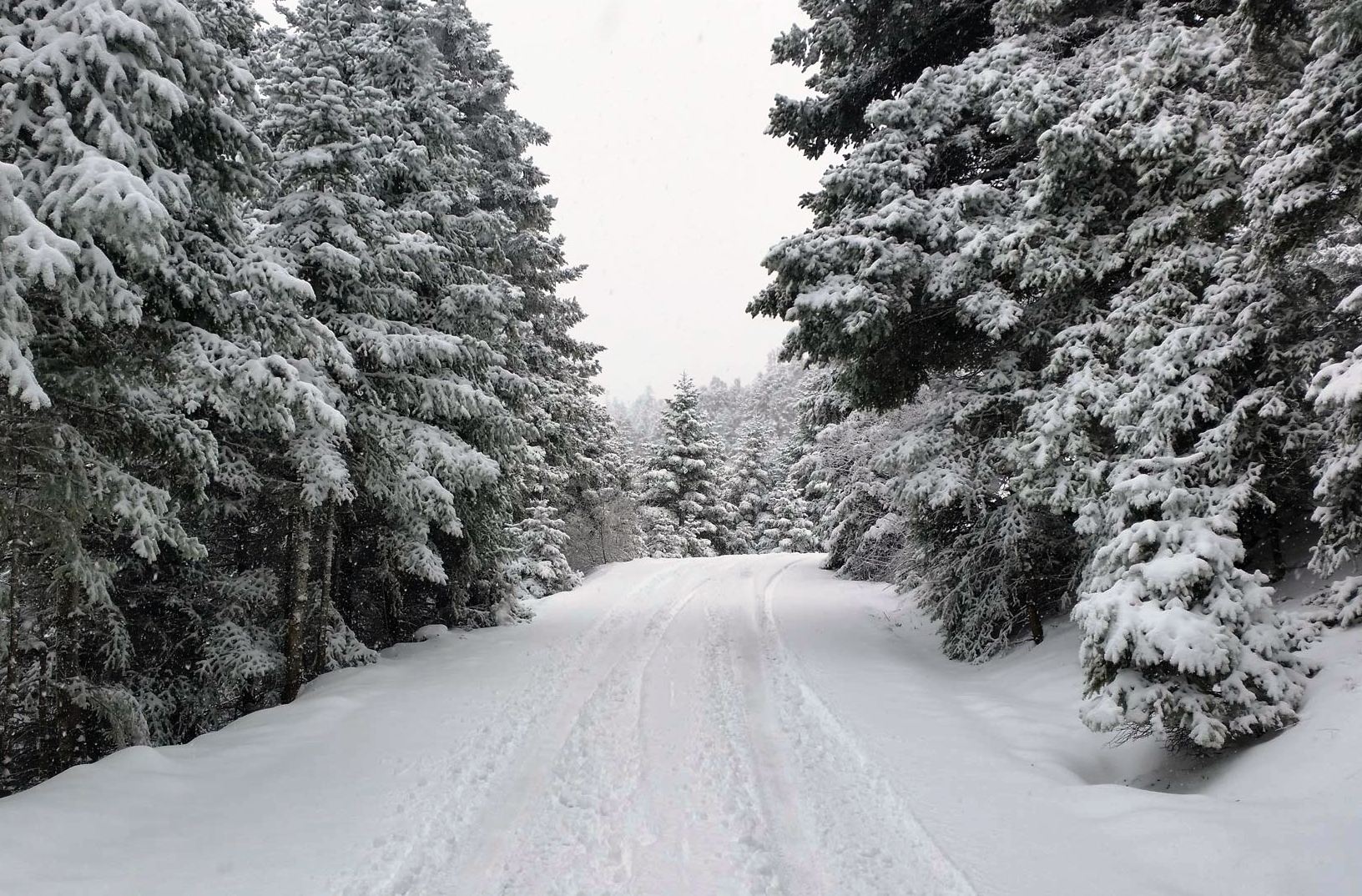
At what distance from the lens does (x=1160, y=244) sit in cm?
767

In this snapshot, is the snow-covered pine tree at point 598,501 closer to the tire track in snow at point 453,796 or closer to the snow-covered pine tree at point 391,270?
the snow-covered pine tree at point 391,270

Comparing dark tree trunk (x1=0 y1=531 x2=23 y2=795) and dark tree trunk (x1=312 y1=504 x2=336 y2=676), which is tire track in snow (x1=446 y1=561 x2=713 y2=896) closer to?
dark tree trunk (x1=0 y1=531 x2=23 y2=795)

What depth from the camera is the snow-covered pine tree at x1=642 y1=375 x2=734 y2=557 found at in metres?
35.1

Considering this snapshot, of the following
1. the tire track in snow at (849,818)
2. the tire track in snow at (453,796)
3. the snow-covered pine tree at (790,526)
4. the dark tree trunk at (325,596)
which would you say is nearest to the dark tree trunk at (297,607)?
the dark tree trunk at (325,596)

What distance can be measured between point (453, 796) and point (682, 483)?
102ft

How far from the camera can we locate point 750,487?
42.6m

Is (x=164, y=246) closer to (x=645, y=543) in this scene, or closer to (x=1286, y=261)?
(x=1286, y=261)

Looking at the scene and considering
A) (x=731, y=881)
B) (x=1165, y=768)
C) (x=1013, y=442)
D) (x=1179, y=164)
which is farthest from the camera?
(x=1013, y=442)

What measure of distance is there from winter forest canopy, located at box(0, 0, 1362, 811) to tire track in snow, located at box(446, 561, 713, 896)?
3729 mm

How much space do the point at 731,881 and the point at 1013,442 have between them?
21.2 feet

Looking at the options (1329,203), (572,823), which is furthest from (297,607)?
(1329,203)

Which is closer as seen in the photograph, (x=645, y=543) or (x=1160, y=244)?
(x=1160, y=244)

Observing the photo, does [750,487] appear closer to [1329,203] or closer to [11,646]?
[1329,203]

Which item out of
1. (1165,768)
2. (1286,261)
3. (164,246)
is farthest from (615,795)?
(1286,261)
